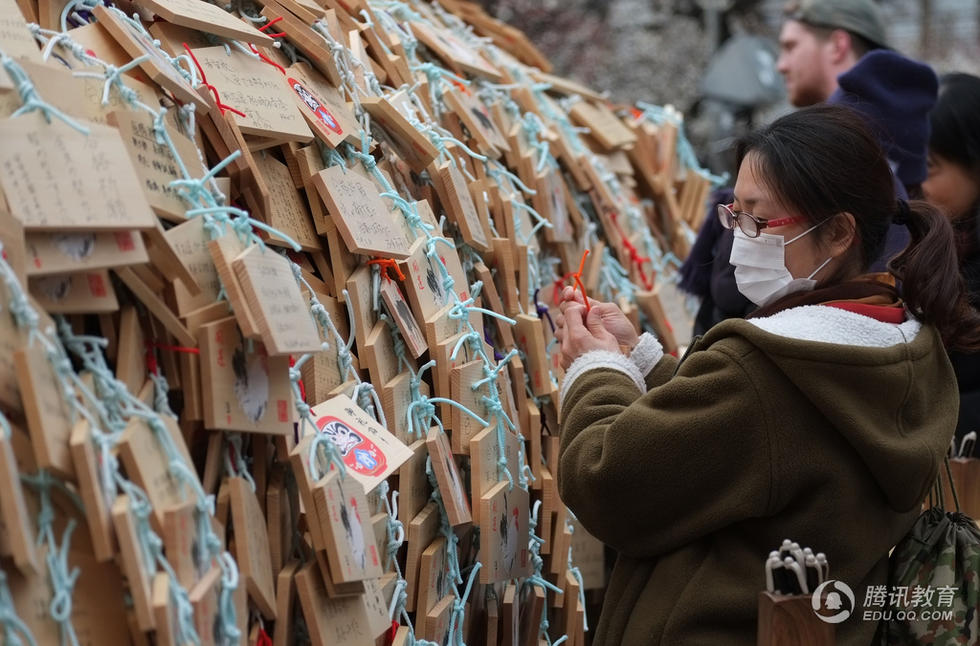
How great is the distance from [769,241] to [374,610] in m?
0.83

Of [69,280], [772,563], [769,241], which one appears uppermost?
[69,280]

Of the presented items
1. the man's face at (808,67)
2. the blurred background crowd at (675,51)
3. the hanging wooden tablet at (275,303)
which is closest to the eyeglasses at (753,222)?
the hanging wooden tablet at (275,303)

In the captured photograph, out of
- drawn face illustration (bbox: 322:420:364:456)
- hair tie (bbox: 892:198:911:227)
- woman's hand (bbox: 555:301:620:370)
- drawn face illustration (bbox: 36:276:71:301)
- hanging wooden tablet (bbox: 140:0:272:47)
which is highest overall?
hanging wooden tablet (bbox: 140:0:272:47)

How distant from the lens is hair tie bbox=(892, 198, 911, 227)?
6.49 feet

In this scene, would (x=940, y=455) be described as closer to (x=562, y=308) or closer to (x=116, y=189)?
(x=562, y=308)

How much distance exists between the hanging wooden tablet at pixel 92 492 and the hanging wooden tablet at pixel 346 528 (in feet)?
1.15

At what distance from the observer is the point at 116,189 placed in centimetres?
135

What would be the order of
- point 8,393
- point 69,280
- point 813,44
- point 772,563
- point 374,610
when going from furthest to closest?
point 813,44 → point 374,610 → point 772,563 → point 69,280 → point 8,393

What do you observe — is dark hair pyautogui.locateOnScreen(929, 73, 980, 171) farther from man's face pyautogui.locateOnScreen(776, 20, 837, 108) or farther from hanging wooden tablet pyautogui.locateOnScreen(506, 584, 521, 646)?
hanging wooden tablet pyautogui.locateOnScreen(506, 584, 521, 646)

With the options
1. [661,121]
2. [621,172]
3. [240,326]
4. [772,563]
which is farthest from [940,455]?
[661,121]

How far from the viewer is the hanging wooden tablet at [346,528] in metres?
1.54

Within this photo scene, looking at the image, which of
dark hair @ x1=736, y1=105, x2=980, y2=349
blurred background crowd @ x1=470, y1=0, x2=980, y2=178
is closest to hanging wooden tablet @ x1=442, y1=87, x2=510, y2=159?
dark hair @ x1=736, y1=105, x2=980, y2=349

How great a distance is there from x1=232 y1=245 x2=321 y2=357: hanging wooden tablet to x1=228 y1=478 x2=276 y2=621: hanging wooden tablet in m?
0.18

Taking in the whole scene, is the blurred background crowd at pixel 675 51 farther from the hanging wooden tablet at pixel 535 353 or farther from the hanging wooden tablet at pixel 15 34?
the hanging wooden tablet at pixel 15 34
